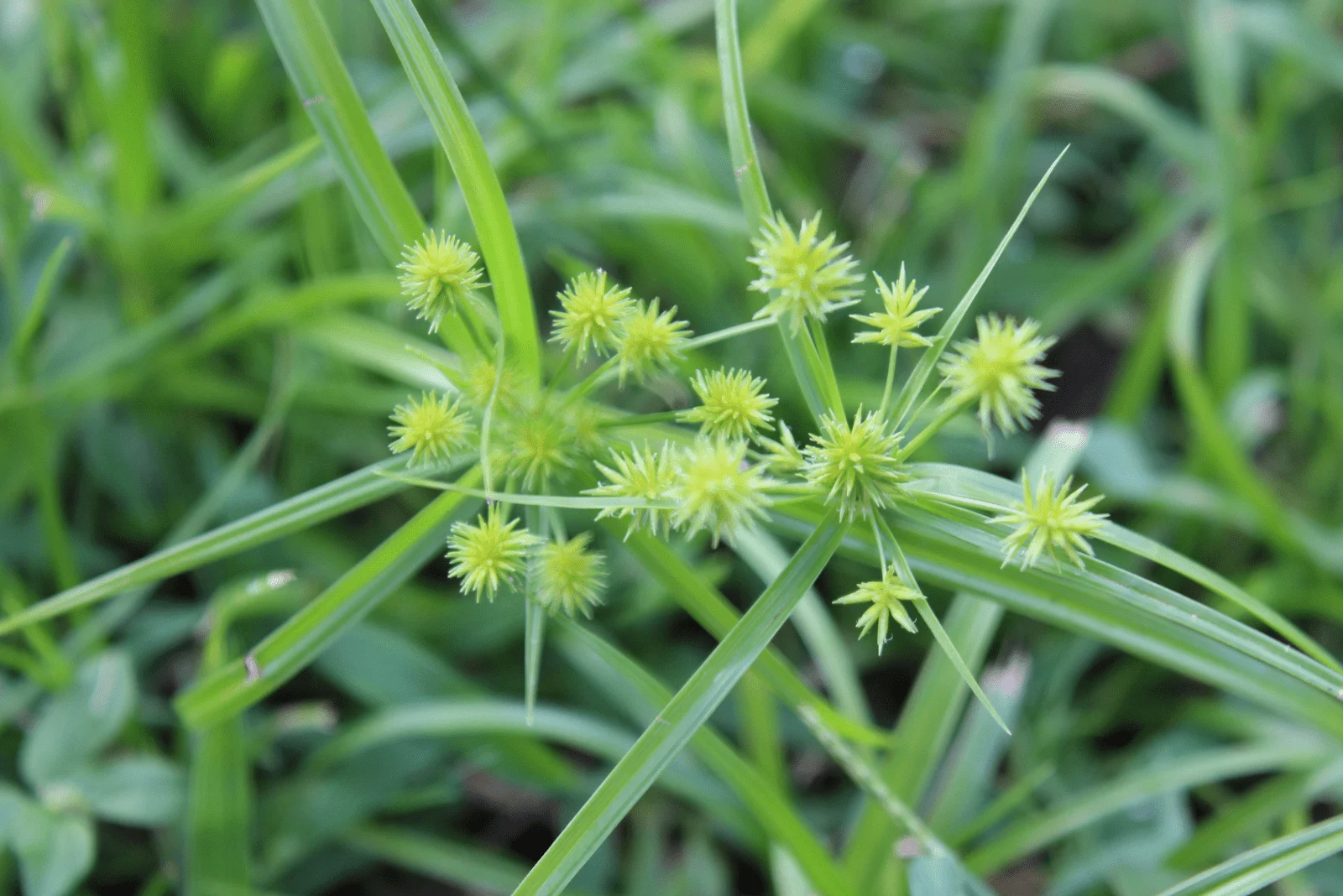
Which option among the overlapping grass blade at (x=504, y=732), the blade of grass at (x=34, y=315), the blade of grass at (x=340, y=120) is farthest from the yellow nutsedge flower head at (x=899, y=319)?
the blade of grass at (x=34, y=315)

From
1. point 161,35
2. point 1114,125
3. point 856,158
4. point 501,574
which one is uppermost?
point 1114,125

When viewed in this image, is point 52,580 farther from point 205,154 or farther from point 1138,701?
point 1138,701

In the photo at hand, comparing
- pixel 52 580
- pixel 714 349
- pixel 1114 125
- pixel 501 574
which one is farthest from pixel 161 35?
pixel 1114 125

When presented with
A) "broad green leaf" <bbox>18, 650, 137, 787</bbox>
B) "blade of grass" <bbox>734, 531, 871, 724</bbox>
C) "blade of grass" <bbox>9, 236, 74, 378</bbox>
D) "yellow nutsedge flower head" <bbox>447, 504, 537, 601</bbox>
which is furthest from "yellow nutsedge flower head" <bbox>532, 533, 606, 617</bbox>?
"broad green leaf" <bbox>18, 650, 137, 787</bbox>

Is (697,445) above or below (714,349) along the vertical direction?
below

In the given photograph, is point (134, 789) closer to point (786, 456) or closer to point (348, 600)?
point (348, 600)
